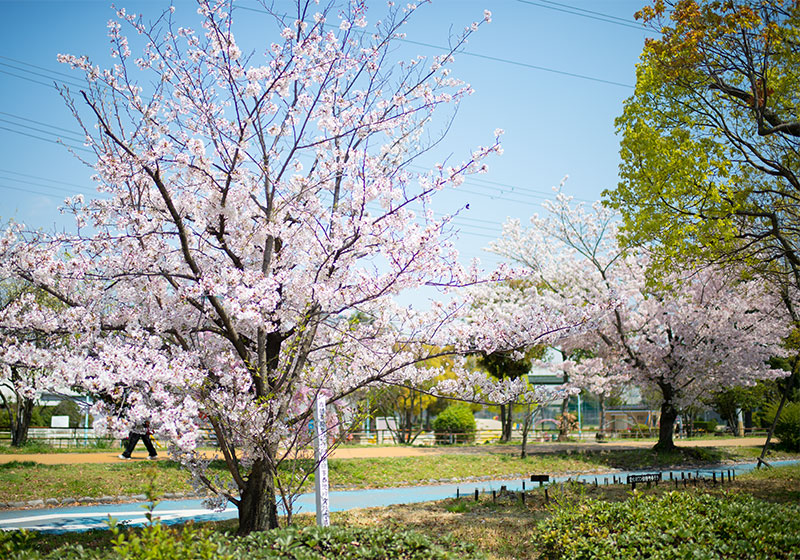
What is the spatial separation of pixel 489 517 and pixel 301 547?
502 cm

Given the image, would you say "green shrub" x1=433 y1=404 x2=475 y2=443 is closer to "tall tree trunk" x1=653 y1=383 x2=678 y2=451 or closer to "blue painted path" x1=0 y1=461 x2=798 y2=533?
"tall tree trunk" x1=653 y1=383 x2=678 y2=451

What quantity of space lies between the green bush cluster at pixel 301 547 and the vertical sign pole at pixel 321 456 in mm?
1508

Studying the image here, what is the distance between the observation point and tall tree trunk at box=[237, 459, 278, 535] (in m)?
6.32

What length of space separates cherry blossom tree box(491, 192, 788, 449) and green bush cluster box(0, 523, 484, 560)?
14.2 meters

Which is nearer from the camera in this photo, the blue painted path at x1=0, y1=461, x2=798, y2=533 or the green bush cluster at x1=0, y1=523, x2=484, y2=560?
the green bush cluster at x1=0, y1=523, x2=484, y2=560

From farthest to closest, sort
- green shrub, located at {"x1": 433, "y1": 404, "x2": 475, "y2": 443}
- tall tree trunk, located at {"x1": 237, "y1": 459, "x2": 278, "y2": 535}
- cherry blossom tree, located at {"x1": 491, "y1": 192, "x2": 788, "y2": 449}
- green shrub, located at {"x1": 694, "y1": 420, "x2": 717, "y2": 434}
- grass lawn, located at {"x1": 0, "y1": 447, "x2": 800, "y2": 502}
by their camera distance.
Result: 1. green shrub, located at {"x1": 694, "y1": 420, "x2": 717, "y2": 434}
2. green shrub, located at {"x1": 433, "y1": 404, "x2": 475, "y2": 443}
3. cherry blossom tree, located at {"x1": 491, "y1": 192, "x2": 788, "y2": 449}
4. grass lawn, located at {"x1": 0, "y1": 447, "x2": 800, "y2": 502}
5. tall tree trunk, located at {"x1": 237, "y1": 459, "x2": 278, "y2": 535}

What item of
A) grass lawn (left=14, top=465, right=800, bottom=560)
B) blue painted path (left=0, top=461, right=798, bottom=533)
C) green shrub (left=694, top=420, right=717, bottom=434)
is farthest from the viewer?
green shrub (left=694, top=420, right=717, bottom=434)

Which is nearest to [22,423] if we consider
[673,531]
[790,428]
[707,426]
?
[673,531]

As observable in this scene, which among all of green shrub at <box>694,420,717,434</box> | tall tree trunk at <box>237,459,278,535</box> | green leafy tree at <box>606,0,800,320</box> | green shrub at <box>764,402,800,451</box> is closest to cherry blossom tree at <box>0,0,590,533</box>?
tall tree trunk at <box>237,459,278,535</box>

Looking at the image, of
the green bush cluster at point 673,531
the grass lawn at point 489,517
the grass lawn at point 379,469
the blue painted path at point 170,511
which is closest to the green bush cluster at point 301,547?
the grass lawn at point 489,517

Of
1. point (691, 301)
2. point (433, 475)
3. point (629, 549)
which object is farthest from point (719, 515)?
point (691, 301)

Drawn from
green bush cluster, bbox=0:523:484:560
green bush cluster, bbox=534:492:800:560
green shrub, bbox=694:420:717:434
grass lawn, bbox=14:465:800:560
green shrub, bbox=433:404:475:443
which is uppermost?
green bush cluster, bbox=0:523:484:560

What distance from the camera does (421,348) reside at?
7121 millimetres

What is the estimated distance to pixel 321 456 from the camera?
623cm
